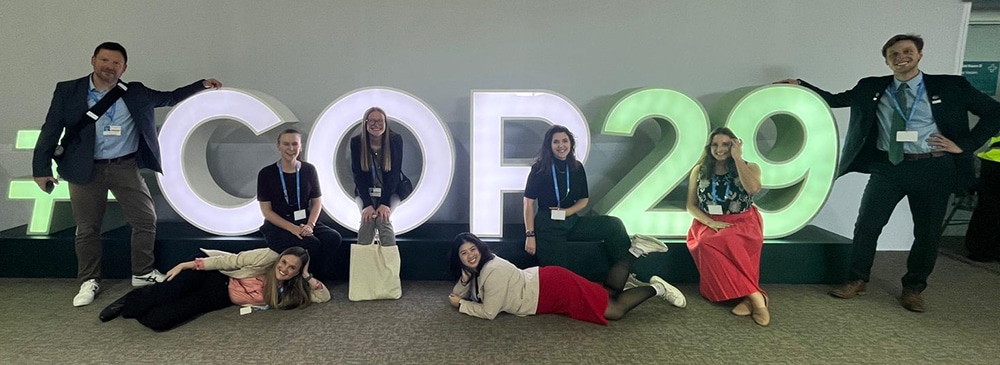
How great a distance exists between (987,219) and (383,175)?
4.51 metres

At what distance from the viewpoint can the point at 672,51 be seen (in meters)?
3.91

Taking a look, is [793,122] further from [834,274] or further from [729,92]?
[834,274]

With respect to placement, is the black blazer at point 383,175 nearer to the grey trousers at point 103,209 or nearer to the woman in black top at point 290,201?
the woman in black top at point 290,201

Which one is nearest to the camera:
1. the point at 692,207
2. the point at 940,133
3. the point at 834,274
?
the point at 940,133

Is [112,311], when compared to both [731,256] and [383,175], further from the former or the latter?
[731,256]

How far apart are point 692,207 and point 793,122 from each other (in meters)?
1.06

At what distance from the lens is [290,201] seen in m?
3.21

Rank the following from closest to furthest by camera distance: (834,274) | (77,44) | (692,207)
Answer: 1. (692,207)
2. (834,274)
3. (77,44)

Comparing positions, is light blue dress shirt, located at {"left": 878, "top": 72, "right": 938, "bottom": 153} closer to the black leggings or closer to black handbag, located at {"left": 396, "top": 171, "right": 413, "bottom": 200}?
the black leggings

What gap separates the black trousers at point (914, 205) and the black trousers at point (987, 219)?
4.68ft

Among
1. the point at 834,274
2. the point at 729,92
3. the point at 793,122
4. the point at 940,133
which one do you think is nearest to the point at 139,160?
the point at 729,92

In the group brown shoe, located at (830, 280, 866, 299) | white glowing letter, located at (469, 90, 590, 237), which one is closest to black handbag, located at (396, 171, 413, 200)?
white glowing letter, located at (469, 90, 590, 237)

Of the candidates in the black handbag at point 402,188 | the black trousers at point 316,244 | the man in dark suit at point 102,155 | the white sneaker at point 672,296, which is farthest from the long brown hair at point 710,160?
the man in dark suit at point 102,155

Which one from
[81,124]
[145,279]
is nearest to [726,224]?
[145,279]
